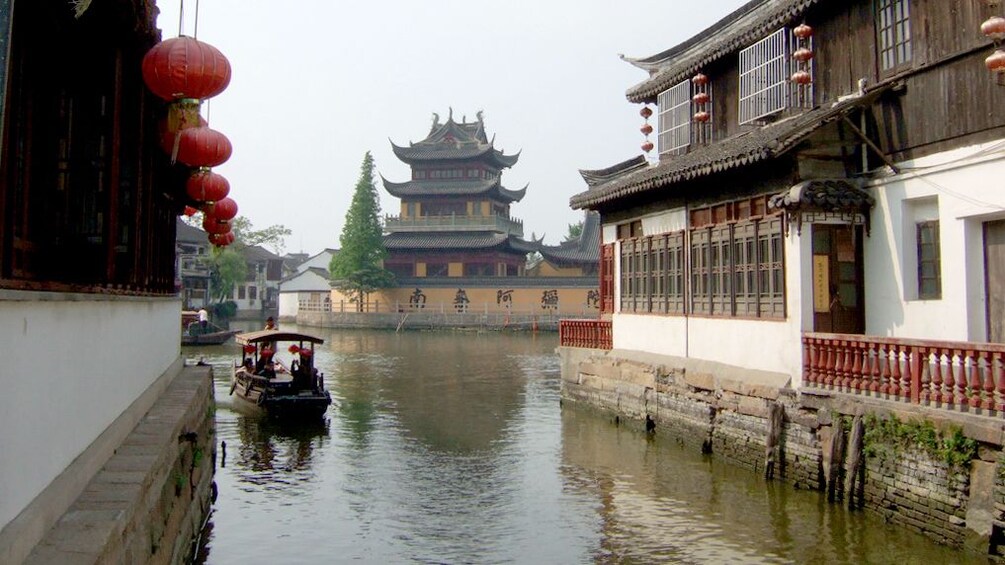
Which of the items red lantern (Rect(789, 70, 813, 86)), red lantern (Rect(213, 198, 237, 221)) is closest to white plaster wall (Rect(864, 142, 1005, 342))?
red lantern (Rect(789, 70, 813, 86))

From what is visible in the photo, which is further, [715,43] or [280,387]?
[280,387]

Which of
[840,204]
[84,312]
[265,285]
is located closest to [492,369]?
[840,204]

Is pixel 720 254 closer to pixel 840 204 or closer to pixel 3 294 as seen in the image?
pixel 840 204

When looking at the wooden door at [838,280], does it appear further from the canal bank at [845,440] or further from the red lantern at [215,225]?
the red lantern at [215,225]

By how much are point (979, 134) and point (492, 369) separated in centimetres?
1992

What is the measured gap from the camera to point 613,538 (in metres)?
9.21

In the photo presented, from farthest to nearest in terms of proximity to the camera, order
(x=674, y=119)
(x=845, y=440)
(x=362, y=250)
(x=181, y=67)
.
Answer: (x=362, y=250) → (x=674, y=119) → (x=845, y=440) → (x=181, y=67)

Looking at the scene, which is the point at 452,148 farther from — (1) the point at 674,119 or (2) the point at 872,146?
(2) the point at 872,146

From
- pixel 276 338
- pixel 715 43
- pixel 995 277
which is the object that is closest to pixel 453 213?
pixel 276 338

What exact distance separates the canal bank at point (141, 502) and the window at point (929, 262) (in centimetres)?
888

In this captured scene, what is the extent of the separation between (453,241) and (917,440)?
46.6 metres

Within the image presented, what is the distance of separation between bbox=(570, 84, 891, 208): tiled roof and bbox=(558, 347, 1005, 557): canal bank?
3.04 metres

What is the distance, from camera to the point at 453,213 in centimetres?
5641

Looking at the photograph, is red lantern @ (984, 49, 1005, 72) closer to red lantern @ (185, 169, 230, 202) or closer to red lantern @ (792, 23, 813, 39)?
red lantern @ (792, 23, 813, 39)
